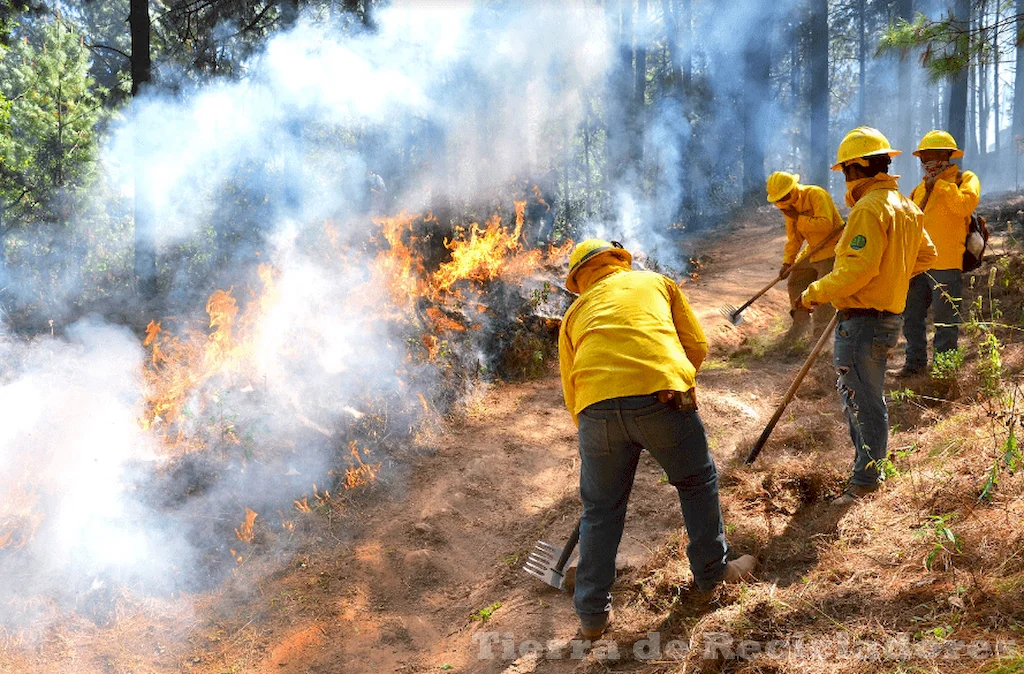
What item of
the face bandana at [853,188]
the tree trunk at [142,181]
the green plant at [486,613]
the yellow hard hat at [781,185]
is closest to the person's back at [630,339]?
Result: the face bandana at [853,188]

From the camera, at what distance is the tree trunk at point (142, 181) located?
30.6 ft

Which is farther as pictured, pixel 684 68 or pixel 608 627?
pixel 684 68

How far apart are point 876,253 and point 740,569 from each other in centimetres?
189

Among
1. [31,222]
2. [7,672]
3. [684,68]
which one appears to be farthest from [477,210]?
[684,68]

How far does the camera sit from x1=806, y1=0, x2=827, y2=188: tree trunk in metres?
19.1

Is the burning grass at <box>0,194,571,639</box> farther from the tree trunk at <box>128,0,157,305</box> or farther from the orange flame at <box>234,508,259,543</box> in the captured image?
the tree trunk at <box>128,0,157,305</box>

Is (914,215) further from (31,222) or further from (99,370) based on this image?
(31,222)

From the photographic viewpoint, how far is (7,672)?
392 cm

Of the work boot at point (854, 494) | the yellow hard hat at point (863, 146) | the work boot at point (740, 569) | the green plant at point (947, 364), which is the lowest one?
the work boot at point (740, 569)

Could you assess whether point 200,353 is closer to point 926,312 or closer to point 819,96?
point 926,312

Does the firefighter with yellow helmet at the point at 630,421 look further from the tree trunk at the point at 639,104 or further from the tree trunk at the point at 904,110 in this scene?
the tree trunk at the point at 904,110

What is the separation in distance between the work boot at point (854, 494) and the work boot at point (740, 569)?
2.65 feet

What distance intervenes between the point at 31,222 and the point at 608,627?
56.2ft

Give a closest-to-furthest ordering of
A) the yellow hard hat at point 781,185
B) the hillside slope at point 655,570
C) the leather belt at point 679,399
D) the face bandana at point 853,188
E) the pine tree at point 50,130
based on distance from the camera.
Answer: the hillside slope at point 655,570, the leather belt at point 679,399, the face bandana at point 853,188, the yellow hard hat at point 781,185, the pine tree at point 50,130
